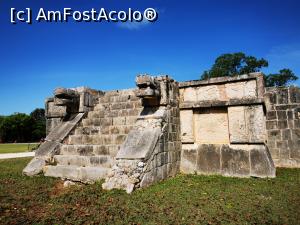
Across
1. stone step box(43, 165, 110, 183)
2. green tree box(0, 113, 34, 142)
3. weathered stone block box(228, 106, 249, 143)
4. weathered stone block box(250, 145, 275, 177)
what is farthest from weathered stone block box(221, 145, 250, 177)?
green tree box(0, 113, 34, 142)

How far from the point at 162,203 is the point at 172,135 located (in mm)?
2229

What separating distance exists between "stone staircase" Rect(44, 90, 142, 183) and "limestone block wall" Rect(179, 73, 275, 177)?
153 cm

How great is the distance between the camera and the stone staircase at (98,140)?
5.22 metres

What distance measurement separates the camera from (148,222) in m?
2.98

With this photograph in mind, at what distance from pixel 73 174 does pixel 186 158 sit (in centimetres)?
280

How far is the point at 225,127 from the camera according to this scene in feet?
19.5

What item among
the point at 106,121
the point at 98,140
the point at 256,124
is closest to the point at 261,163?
the point at 256,124

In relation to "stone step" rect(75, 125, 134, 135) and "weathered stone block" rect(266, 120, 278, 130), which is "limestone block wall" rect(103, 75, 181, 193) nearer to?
"stone step" rect(75, 125, 134, 135)

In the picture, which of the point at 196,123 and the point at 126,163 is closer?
the point at 126,163

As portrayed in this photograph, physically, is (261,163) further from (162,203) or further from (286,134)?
(162,203)

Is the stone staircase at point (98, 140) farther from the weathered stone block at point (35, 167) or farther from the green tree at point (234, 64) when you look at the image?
the green tree at point (234, 64)

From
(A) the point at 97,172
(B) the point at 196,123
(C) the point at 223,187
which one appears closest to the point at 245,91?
(B) the point at 196,123

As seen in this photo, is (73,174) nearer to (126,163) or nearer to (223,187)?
(126,163)

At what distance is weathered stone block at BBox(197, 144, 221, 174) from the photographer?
577cm
